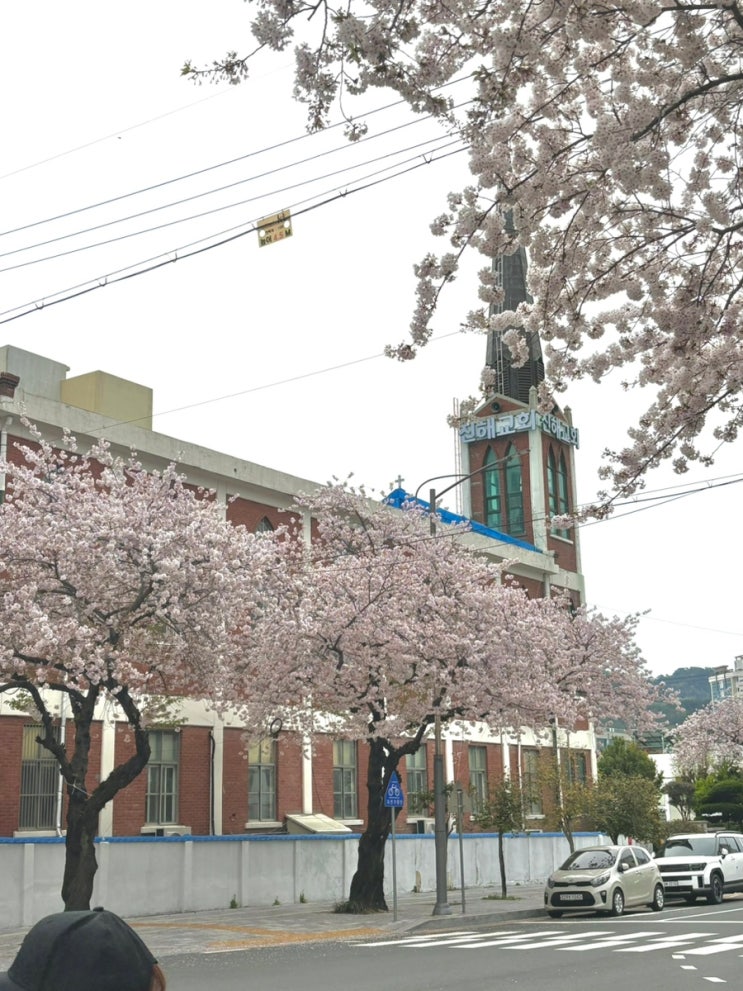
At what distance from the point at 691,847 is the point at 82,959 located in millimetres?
31310

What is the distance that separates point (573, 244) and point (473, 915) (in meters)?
18.7

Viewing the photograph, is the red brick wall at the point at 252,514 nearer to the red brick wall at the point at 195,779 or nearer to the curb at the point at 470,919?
the red brick wall at the point at 195,779

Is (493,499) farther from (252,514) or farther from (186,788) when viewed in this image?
(186,788)

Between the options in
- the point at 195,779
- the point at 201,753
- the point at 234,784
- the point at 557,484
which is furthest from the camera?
the point at 557,484

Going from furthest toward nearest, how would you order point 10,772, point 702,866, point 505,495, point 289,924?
point 505,495, point 702,866, point 10,772, point 289,924

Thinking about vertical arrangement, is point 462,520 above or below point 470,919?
above

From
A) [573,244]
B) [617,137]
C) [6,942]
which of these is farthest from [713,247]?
[6,942]

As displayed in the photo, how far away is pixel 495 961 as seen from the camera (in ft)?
54.0

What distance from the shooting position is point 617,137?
8.62 meters

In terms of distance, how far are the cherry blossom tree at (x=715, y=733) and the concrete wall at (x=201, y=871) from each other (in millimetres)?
32167

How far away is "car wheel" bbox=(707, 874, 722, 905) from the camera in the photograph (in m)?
29.9

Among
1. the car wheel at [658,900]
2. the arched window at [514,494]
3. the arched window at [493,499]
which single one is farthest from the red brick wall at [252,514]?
the arched window at [493,499]

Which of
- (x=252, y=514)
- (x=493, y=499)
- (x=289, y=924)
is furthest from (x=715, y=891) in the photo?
(x=493, y=499)

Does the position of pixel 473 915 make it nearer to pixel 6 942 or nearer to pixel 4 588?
pixel 6 942
